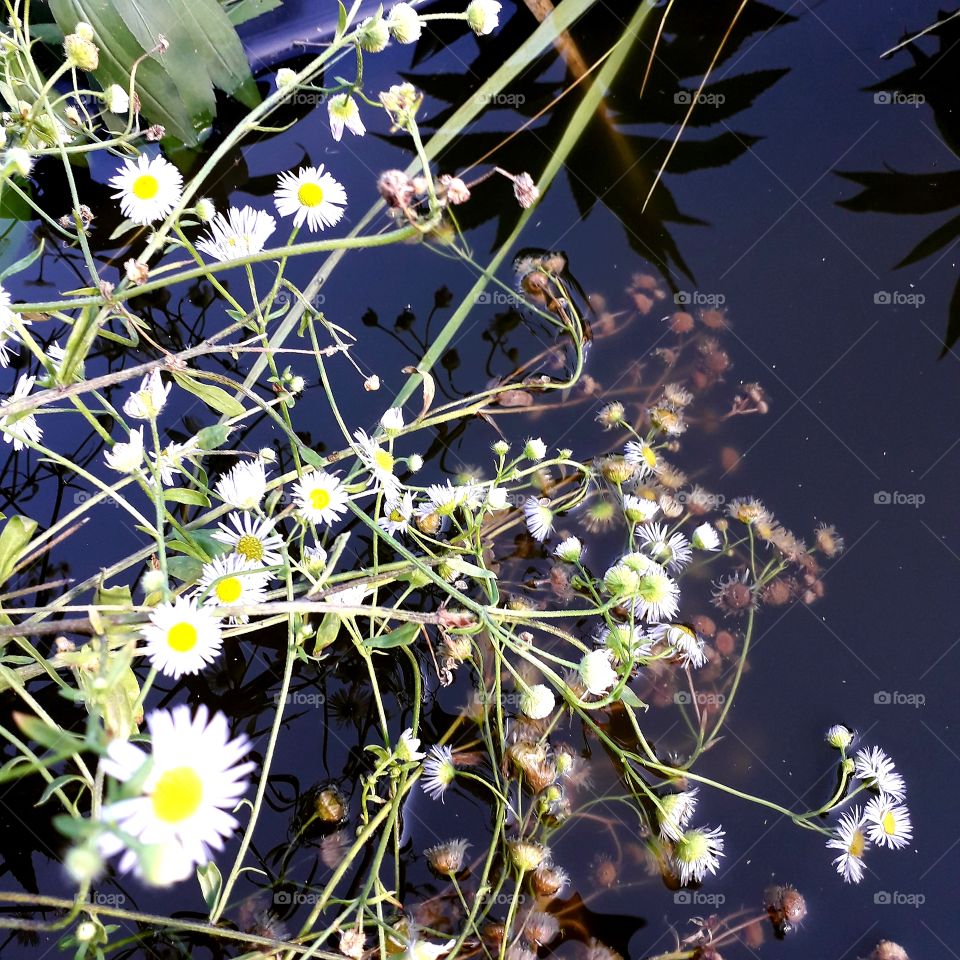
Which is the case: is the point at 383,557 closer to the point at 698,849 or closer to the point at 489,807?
the point at 489,807

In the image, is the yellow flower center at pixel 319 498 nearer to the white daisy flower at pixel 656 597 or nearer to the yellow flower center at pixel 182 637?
the yellow flower center at pixel 182 637

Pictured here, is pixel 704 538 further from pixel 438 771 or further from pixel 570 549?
pixel 438 771

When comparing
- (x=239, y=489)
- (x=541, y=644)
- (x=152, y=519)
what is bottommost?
(x=541, y=644)

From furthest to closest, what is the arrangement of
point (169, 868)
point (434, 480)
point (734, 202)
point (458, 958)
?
point (734, 202) < point (434, 480) < point (458, 958) < point (169, 868)

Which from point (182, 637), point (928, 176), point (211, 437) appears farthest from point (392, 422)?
point (928, 176)

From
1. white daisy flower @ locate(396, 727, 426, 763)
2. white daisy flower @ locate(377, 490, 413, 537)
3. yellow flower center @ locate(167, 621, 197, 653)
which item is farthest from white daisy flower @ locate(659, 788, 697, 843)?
yellow flower center @ locate(167, 621, 197, 653)

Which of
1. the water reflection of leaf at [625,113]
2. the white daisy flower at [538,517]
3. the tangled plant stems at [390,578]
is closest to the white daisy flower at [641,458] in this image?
the tangled plant stems at [390,578]

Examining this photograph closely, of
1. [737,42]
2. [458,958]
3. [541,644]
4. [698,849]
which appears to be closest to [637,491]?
[541,644]
